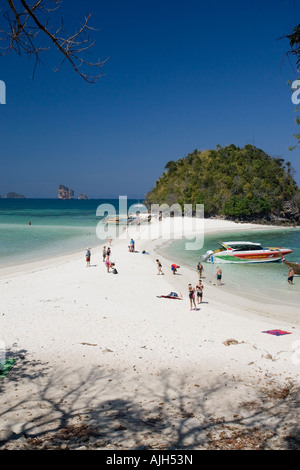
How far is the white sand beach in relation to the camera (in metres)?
5.54

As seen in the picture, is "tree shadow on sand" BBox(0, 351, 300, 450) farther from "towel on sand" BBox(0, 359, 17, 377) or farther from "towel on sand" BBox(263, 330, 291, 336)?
"towel on sand" BBox(263, 330, 291, 336)

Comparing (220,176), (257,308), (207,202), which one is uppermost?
(220,176)

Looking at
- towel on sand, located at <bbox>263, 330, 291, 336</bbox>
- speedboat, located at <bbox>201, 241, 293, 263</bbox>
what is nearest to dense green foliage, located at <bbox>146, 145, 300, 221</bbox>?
speedboat, located at <bbox>201, 241, 293, 263</bbox>

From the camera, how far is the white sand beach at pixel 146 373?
218 inches

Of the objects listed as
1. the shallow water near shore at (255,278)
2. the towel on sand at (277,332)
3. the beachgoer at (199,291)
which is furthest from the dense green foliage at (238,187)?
the towel on sand at (277,332)

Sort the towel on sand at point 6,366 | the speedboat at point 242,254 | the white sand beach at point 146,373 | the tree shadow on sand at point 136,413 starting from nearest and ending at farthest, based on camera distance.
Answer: the tree shadow on sand at point 136,413
the white sand beach at point 146,373
the towel on sand at point 6,366
the speedboat at point 242,254

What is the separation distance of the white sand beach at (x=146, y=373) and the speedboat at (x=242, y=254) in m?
12.2

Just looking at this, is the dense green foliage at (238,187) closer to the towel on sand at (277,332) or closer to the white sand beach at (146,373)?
the white sand beach at (146,373)

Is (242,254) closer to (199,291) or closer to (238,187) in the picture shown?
(199,291)

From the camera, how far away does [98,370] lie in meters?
8.46

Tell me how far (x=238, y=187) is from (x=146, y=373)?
7760cm

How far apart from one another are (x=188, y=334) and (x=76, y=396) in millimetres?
5384
